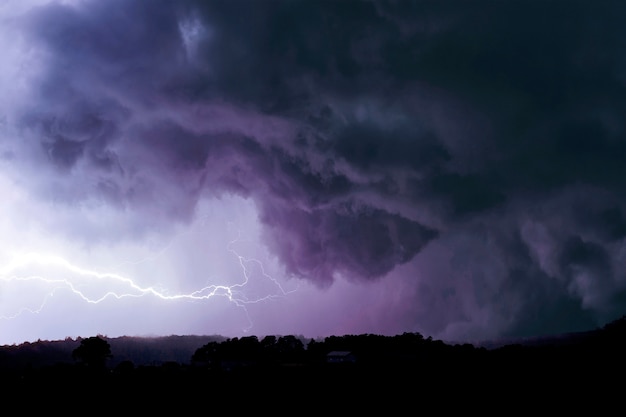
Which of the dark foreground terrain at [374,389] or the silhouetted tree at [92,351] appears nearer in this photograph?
the dark foreground terrain at [374,389]

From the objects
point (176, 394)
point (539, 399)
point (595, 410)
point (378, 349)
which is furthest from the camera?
point (378, 349)

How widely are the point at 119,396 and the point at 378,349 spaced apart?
69195 millimetres

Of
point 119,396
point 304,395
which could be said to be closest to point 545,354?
point 304,395

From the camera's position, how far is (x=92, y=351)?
9531 centimetres

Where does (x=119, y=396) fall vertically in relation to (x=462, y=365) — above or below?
below

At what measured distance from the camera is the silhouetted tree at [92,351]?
94562 millimetres

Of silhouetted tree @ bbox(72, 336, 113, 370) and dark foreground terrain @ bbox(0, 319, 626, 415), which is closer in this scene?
dark foreground terrain @ bbox(0, 319, 626, 415)

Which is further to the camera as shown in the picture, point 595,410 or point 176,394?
point 176,394

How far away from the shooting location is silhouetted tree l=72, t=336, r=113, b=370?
94.6 metres

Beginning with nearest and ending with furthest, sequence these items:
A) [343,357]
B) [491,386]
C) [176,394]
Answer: [491,386]
[176,394]
[343,357]

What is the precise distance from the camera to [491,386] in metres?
31.9

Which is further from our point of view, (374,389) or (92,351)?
(92,351)

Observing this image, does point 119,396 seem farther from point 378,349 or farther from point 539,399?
point 378,349

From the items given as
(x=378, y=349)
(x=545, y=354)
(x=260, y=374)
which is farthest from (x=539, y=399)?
(x=378, y=349)
